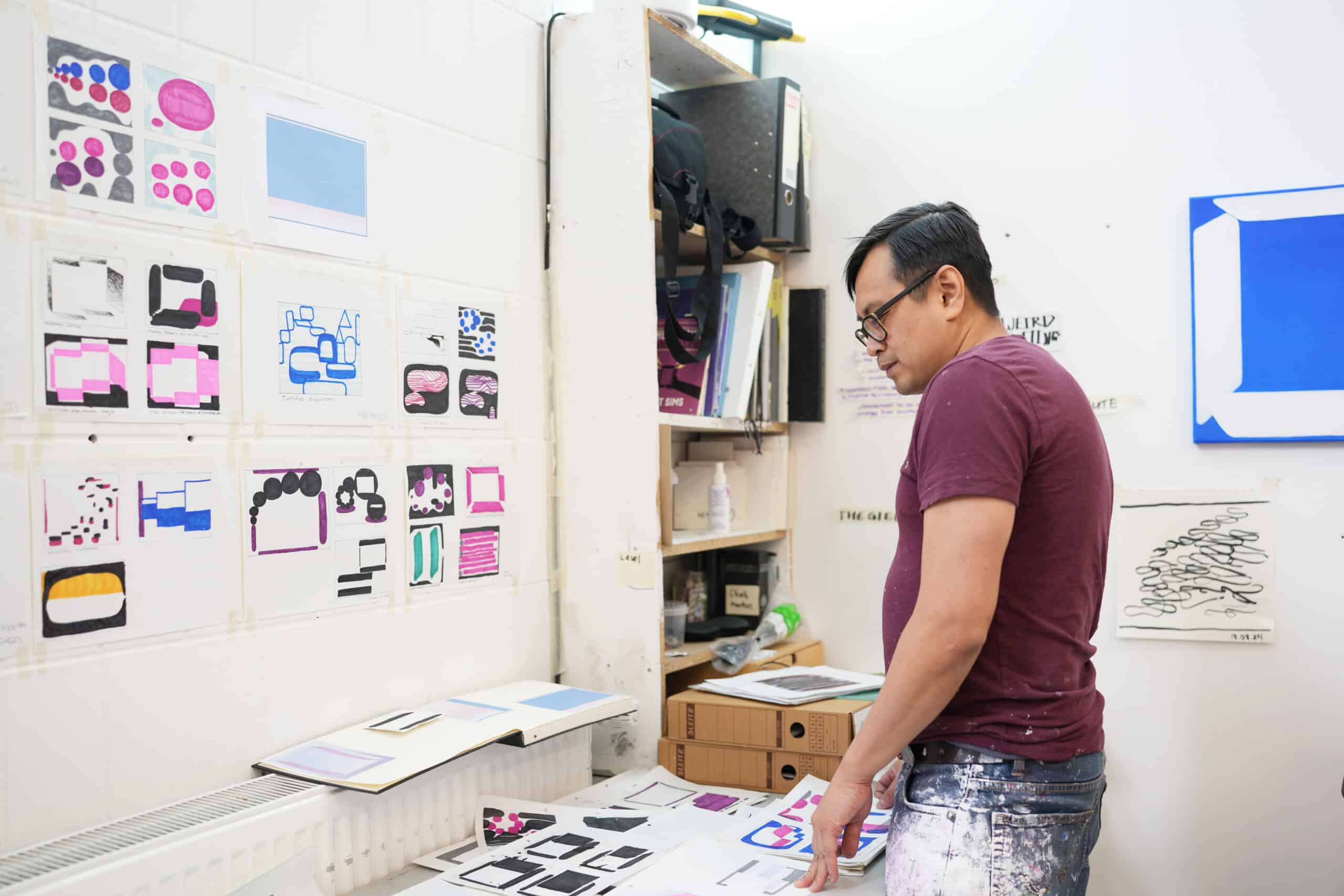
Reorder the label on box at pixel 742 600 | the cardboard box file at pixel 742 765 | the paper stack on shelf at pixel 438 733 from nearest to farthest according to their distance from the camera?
the paper stack on shelf at pixel 438 733 → the cardboard box file at pixel 742 765 → the label on box at pixel 742 600

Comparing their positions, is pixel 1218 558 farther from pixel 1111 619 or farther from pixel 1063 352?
pixel 1063 352

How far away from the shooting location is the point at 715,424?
226cm

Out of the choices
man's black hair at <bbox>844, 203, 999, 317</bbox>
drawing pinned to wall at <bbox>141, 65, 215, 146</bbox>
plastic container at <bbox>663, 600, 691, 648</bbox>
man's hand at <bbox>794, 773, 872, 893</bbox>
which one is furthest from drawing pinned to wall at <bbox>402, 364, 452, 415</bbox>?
man's hand at <bbox>794, 773, 872, 893</bbox>

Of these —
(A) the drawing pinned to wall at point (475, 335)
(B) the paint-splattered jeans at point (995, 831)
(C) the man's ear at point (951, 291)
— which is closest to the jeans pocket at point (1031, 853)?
(B) the paint-splattered jeans at point (995, 831)

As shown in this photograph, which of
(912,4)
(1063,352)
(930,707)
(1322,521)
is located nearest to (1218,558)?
(1322,521)

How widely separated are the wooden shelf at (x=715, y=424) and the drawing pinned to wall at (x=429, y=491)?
442 mm

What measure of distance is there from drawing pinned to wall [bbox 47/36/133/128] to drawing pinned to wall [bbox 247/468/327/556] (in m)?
0.52

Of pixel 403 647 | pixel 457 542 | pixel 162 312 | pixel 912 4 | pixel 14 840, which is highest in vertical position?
pixel 912 4

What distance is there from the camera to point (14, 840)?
3.99 feet

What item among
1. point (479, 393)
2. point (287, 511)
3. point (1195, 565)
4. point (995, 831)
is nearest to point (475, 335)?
point (479, 393)

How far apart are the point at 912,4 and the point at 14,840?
2.38 m

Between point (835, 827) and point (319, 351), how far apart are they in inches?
41.2

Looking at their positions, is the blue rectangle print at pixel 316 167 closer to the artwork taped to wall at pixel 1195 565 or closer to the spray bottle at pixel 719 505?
the spray bottle at pixel 719 505

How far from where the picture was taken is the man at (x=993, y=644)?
1112 mm
